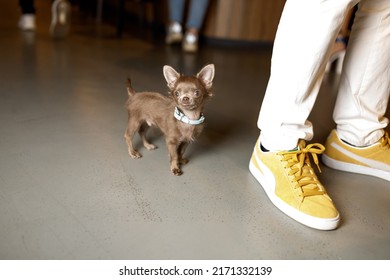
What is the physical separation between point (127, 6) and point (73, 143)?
149 inches

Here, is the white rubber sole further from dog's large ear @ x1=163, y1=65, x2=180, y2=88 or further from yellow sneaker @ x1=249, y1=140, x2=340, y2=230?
dog's large ear @ x1=163, y1=65, x2=180, y2=88

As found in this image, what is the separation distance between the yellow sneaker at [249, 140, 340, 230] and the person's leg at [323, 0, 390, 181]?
0.28 m

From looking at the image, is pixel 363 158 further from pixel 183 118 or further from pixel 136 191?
pixel 136 191

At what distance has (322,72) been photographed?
1.35 meters

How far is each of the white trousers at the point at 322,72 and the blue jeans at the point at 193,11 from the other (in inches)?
96.5

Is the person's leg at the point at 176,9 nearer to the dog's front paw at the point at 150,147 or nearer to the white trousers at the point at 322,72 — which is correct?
the dog's front paw at the point at 150,147

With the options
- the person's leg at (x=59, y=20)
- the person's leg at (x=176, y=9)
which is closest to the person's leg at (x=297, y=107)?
the person's leg at (x=176, y=9)

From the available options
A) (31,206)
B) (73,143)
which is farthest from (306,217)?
(73,143)

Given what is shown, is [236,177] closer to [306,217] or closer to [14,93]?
[306,217]

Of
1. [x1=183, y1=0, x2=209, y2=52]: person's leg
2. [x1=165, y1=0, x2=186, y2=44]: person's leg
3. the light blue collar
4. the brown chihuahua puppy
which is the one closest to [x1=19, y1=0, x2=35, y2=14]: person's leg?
[x1=165, y1=0, x2=186, y2=44]: person's leg

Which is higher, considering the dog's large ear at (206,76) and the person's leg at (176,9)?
the dog's large ear at (206,76)

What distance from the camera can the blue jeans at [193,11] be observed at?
12.5 ft

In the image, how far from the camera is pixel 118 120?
2012 mm

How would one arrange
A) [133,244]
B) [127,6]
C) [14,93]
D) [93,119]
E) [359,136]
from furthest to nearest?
[127,6] → [14,93] → [93,119] → [359,136] → [133,244]
